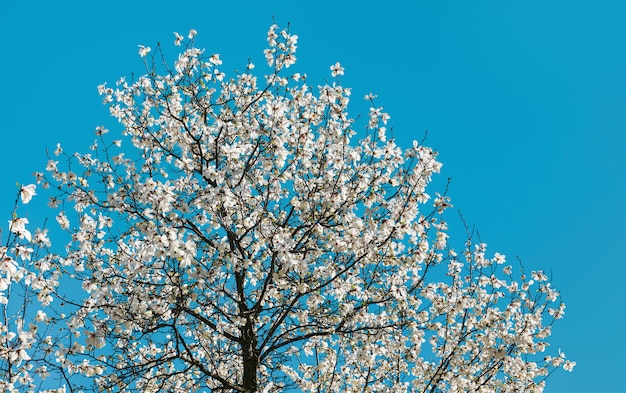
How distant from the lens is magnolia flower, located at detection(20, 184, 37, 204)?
739 centimetres

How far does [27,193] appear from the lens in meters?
7.43

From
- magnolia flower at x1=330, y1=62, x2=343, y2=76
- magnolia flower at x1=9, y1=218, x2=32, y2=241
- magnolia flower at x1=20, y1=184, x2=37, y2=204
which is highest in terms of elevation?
magnolia flower at x1=330, y1=62, x2=343, y2=76

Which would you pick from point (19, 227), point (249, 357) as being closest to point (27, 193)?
point (19, 227)

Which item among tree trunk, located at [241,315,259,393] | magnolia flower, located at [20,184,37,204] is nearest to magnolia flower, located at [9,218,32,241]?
magnolia flower, located at [20,184,37,204]

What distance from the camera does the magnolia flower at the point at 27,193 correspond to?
291 inches

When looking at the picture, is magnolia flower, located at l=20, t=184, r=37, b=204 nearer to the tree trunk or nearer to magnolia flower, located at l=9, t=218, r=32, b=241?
magnolia flower, located at l=9, t=218, r=32, b=241

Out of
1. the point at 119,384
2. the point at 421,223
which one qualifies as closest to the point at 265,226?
the point at 421,223

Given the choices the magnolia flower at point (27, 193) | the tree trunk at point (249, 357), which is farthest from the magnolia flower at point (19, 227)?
the tree trunk at point (249, 357)

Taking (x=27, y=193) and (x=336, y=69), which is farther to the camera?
(x=336, y=69)

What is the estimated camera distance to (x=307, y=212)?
12188mm

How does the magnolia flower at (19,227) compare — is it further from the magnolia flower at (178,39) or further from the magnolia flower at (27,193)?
the magnolia flower at (178,39)

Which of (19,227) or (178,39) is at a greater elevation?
(178,39)

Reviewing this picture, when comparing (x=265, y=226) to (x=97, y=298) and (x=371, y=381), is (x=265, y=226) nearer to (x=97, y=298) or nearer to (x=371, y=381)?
(x=97, y=298)

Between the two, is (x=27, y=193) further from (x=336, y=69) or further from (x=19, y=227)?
(x=336, y=69)
